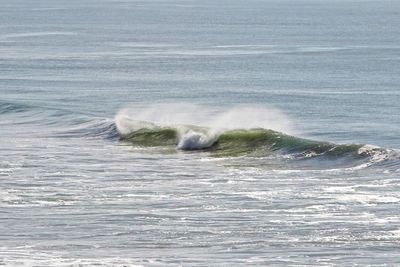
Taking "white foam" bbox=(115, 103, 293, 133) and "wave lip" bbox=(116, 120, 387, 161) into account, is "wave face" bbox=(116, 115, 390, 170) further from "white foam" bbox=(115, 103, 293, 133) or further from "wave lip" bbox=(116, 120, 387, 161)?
"white foam" bbox=(115, 103, 293, 133)

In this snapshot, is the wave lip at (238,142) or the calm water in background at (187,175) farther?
the wave lip at (238,142)

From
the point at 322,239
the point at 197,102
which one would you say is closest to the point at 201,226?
the point at 322,239

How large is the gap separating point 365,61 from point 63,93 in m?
35.7

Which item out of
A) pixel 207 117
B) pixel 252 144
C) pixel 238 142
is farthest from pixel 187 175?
pixel 207 117

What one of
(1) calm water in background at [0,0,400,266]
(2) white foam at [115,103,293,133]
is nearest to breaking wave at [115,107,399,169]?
(2) white foam at [115,103,293,133]

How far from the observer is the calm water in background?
31.0 metres

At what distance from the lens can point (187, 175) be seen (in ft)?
143

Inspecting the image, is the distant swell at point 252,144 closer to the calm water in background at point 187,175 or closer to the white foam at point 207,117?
the calm water in background at point 187,175

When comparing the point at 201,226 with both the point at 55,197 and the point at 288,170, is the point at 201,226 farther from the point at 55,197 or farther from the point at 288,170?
the point at 288,170

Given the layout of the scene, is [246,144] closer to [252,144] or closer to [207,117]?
[252,144]

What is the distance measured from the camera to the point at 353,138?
57.1 meters

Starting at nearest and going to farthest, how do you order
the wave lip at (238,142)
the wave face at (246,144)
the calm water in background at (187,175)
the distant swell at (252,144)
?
1. the calm water in background at (187,175)
2. the distant swell at (252,144)
3. the wave face at (246,144)
4. the wave lip at (238,142)

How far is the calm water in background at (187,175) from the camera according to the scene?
31.0 metres

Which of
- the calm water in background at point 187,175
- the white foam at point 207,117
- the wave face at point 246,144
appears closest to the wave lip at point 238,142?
the wave face at point 246,144
